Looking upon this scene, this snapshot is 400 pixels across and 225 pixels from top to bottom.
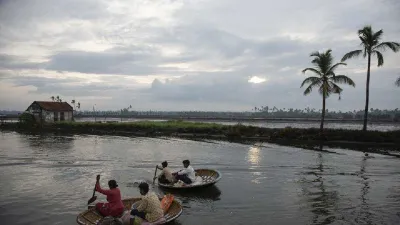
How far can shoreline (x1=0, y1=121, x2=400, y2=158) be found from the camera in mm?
40188

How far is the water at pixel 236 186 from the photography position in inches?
537

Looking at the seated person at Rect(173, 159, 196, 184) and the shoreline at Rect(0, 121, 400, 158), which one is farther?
the shoreline at Rect(0, 121, 400, 158)

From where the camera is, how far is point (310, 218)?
43.7 feet

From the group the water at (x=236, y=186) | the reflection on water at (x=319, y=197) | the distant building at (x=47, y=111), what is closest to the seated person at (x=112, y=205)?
the water at (x=236, y=186)

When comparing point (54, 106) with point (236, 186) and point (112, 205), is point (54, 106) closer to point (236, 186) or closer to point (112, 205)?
point (236, 186)

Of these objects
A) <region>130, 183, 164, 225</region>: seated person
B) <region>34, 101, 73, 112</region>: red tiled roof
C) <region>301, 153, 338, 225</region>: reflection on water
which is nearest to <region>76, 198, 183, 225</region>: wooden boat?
<region>130, 183, 164, 225</region>: seated person

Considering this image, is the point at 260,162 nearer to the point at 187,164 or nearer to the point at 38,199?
the point at 187,164

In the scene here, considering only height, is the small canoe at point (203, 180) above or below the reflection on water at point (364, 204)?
above

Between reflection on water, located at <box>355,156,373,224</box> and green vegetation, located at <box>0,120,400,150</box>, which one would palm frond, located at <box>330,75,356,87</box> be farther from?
reflection on water, located at <box>355,156,373,224</box>

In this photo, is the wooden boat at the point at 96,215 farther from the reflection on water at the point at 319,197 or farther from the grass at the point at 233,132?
the grass at the point at 233,132

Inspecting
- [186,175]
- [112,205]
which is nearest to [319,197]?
[186,175]

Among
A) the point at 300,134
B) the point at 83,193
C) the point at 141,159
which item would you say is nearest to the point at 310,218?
the point at 83,193

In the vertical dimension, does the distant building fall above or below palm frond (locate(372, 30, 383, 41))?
below

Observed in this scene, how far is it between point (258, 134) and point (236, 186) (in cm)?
3134
